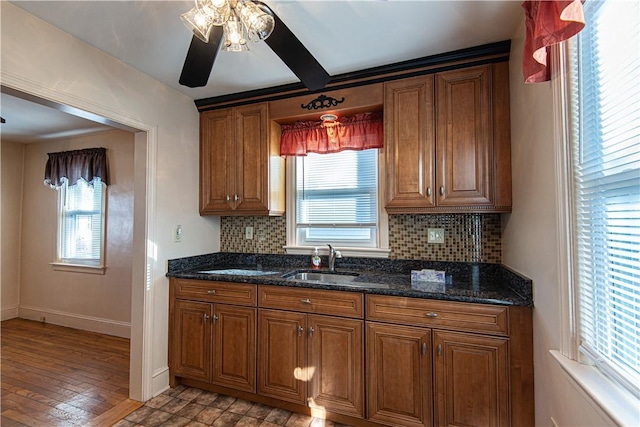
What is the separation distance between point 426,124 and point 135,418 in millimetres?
2871

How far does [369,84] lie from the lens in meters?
2.27

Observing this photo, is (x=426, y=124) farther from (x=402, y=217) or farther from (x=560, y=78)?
(x=560, y=78)

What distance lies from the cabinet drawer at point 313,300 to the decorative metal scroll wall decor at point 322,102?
1462 millimetres

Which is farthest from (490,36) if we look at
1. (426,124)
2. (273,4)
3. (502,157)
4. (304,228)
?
(304,228)

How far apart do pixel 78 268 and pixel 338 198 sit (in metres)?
3.53

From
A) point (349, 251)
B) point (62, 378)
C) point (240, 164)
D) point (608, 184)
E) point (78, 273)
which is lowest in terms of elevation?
point (62, 378)

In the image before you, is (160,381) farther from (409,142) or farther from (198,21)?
(409,142)

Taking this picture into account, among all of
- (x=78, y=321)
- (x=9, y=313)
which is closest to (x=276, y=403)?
(x=78, y=321)

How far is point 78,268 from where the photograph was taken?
3779mm

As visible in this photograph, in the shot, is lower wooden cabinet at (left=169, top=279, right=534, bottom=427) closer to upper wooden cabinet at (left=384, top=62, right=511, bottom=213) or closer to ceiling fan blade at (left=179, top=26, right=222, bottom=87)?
upper wooden cabinet at (left=384, top=62, right=511, bottom=213)

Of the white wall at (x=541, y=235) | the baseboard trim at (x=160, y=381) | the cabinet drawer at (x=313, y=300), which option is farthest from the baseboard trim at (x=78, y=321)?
the white wall at (x=541, y=235)

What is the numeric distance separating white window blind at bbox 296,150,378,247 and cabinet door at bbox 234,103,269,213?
0.38 metres

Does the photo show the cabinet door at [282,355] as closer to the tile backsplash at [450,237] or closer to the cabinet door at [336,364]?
the cabinet door at [336,364]

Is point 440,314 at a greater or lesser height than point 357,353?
greater
